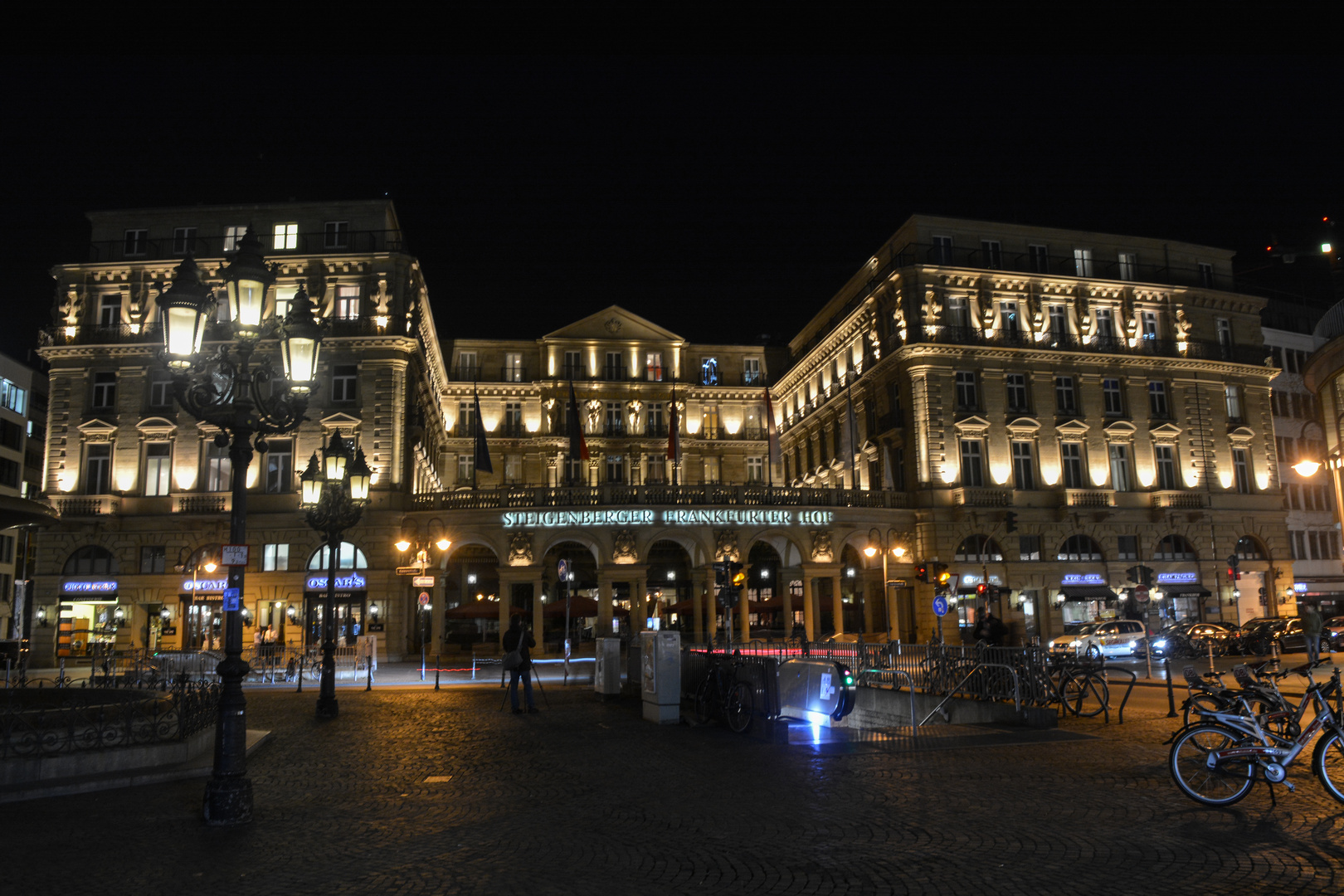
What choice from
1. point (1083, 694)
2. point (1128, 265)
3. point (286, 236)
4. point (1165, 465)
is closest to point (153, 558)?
point (286, 236)

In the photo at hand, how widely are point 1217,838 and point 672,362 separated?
58753 millimetres

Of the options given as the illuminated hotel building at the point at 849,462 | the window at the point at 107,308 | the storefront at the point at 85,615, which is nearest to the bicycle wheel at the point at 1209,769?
the illuminated hotel building at the point at 849,462

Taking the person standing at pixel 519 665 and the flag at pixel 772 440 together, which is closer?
the person standing at pixel 519 665

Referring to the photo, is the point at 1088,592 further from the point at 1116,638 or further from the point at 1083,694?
the point at 1083,694

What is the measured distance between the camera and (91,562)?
141 ft

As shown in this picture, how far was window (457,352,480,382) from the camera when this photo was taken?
2606 inches

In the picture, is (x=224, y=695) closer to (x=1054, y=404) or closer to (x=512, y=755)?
(x=512, y=755)

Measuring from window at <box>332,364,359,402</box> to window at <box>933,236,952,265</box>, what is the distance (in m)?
29.2

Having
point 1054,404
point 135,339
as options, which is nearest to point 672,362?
point 1054,404

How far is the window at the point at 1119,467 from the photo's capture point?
4838 cm

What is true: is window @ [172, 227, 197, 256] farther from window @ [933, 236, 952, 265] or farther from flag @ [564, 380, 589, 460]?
window @ [933, 236, 952, 265]

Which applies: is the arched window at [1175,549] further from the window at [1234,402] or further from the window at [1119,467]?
the window at [1234,402]

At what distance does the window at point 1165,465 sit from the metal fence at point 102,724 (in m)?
47.4

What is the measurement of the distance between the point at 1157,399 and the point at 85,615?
53894mm
